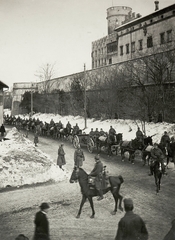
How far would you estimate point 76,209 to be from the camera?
29.8 ft

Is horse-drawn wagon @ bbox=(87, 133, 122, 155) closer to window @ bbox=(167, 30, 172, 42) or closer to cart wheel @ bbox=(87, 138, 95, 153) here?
cart wheel @ bbox=(87, 138, 95, 153)

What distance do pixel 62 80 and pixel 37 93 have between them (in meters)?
10.5

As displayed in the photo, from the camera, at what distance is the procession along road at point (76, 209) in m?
7.38

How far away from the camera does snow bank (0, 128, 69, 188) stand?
12.3 m

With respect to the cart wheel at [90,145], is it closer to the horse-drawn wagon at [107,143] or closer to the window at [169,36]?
the horse-drawn wagon at [107,143]

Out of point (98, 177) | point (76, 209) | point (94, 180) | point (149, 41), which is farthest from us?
point (149, 41)

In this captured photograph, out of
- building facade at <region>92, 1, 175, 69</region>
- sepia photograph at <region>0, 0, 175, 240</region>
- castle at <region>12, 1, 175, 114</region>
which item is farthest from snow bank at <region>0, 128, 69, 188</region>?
building facade at <region>92, 1, 175, 69</region>

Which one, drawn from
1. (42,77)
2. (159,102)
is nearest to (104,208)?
(159,102)

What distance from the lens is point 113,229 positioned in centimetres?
747

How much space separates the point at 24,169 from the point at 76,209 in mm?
4546

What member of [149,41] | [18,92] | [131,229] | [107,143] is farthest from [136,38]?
[131,229]

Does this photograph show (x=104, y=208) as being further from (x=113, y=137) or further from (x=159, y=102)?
(x=159, y=102)

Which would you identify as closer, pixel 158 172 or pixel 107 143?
pixel 158 172

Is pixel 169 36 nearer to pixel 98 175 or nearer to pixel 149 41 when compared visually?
pixel 149 41
